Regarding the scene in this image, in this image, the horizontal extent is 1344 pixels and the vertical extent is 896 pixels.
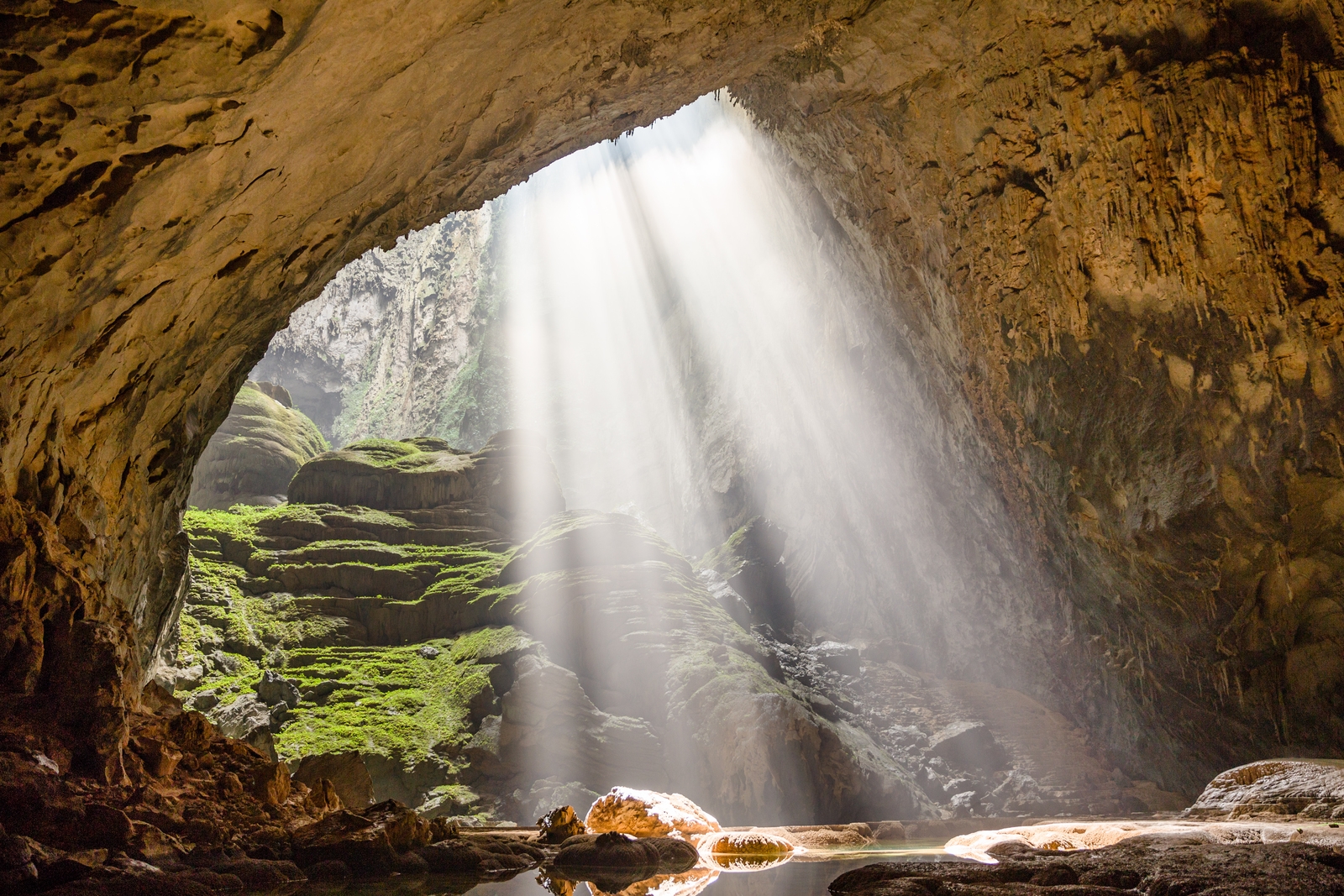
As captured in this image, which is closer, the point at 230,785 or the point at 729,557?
the point at 230,785

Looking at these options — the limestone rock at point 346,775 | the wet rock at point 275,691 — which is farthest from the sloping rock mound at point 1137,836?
the wet rock at point 275,691

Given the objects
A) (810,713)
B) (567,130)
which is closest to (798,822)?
(810,713)

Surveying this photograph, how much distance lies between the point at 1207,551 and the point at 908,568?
1507cm

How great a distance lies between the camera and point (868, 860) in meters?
9.85

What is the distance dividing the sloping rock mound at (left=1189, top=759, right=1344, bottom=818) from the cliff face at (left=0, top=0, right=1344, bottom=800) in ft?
16.9

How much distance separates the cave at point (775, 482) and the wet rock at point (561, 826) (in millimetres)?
80

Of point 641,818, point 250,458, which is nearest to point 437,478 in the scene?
point 250,458

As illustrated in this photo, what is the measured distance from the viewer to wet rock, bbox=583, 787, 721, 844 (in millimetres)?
11961

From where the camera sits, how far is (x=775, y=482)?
3966 centimetres

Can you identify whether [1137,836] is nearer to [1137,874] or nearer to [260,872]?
[1137,874]

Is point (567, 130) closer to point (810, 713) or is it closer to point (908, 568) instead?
point (810, 713)

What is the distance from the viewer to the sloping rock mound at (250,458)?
38531 mm

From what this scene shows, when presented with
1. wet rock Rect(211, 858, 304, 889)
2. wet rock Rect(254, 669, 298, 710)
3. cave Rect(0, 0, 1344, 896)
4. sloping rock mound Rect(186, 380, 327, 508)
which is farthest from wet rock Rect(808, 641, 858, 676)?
wet rock Rect(211, 858, 304, 889)

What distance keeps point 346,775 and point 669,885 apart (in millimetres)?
10086
